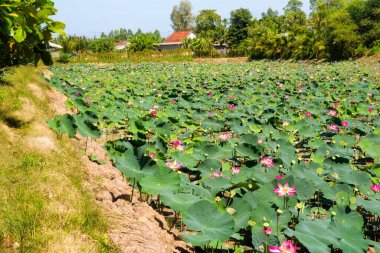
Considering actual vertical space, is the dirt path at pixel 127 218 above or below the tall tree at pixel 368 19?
below

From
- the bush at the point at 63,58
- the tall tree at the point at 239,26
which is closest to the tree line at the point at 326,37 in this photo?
the tall tree at the point at 239,26

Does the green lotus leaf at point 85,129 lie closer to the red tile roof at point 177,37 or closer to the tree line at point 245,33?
the tree line at point 245,33

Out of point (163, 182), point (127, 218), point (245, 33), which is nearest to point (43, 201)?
point (127, 218)

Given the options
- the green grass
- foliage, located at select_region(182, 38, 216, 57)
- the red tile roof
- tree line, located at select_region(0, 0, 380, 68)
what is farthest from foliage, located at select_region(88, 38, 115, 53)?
the green grass

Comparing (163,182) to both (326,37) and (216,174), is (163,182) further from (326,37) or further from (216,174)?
(326,37)

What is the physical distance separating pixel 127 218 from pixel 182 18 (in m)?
71.7

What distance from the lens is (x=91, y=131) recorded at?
4.01m

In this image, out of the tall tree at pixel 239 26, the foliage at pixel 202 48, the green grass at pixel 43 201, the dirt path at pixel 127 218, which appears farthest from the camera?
the tall tree at pixel 239 26

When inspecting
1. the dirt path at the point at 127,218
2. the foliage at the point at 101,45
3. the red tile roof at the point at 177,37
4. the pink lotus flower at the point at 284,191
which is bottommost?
the dirt path at the point at 127,218

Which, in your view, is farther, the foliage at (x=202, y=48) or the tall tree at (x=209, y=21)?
the tall tree at (x=209, y=21)

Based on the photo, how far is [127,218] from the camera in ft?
8.66

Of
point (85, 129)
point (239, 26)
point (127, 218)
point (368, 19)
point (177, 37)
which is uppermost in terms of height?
point (239, 26)

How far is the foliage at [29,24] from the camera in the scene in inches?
93.7

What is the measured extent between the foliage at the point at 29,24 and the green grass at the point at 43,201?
0.91 meters
